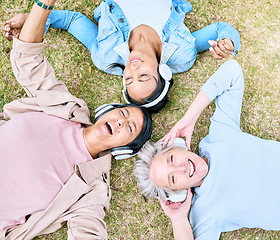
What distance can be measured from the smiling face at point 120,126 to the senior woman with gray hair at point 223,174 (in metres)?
0.40

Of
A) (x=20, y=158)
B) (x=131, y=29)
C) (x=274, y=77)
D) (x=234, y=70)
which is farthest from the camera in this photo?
(x=274, y=77)

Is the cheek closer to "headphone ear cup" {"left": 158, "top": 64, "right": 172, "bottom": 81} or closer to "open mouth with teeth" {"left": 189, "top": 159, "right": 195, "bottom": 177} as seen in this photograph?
"open mouth with teeth" {"left": 189, "top": 159, "right": 195, "bottom": 177}

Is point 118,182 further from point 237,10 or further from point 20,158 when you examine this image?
point 237,10

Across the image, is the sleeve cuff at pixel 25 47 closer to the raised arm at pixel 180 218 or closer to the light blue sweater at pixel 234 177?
the light blue sweater at pixel 234 177

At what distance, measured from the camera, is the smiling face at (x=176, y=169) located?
3273 mm

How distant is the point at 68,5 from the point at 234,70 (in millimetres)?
2982

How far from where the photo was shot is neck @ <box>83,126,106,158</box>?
3.61 meters

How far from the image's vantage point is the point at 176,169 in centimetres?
325

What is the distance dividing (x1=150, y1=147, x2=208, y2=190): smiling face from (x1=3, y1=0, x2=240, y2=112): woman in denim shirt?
89cm

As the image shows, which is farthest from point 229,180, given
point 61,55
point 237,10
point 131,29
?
point 61,55

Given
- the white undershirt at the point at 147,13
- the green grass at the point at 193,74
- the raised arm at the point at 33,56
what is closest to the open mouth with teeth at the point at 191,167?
the green grass at the point at 193,74

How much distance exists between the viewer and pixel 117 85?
4582mm

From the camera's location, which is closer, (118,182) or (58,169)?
(58,169)

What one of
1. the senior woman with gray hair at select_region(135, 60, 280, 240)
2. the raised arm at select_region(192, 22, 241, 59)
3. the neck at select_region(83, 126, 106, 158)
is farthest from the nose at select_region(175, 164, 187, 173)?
the raised arm at select_region(192, 22, 241, 59)
